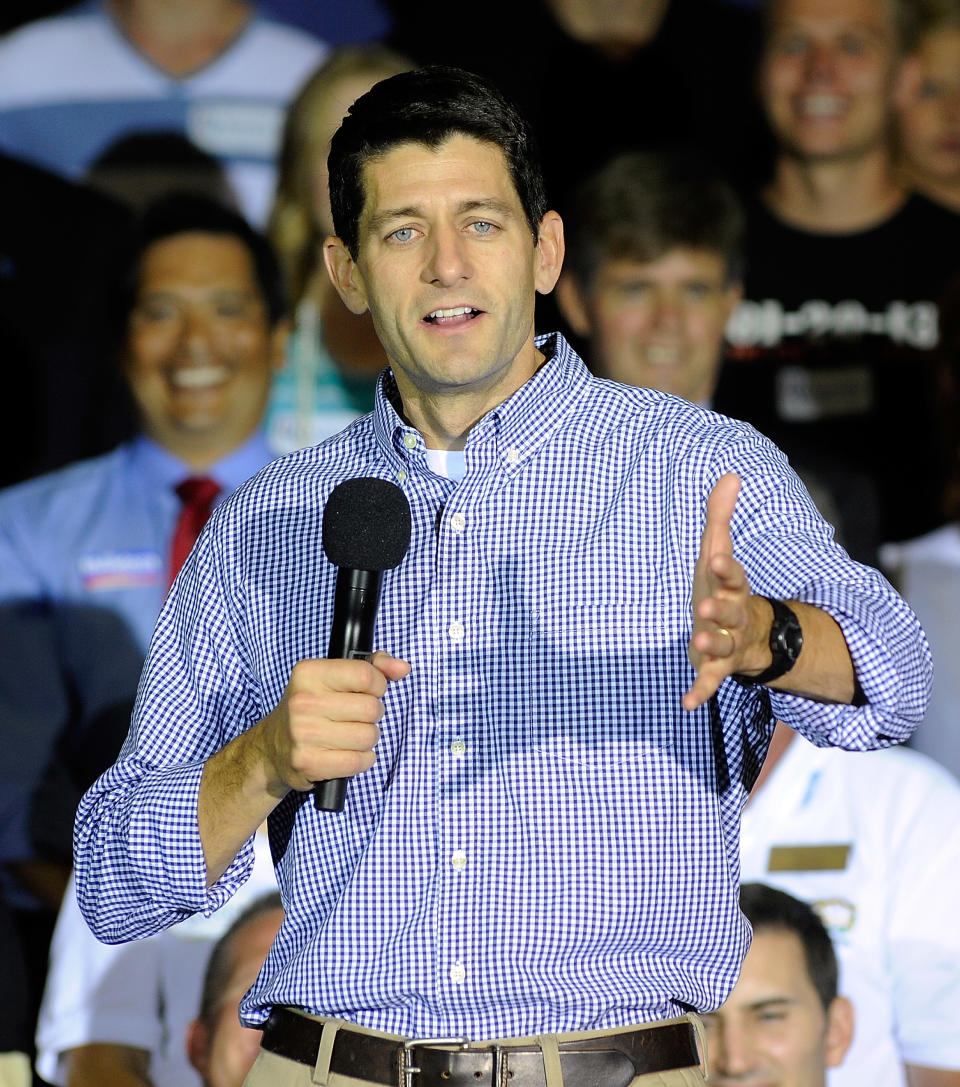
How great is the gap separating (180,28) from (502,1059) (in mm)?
3269

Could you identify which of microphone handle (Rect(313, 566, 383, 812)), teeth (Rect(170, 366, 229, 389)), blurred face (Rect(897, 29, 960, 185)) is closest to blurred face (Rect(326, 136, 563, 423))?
microphone handle (Rect(313, 566, 383, 812))

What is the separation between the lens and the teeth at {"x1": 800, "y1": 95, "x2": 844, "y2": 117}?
4.42m

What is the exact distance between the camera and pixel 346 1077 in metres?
1.73

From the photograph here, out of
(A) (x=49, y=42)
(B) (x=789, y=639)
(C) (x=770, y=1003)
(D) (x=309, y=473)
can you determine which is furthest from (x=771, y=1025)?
(A) (x=49, y=42)

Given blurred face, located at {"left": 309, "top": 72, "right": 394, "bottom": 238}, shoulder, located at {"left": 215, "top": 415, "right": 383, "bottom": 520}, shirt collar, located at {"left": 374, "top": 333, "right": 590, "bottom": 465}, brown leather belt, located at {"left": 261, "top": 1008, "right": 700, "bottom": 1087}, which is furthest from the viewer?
blurred face, located at {"left": 309, "top": 72, "right": 394, "bottom": 238}

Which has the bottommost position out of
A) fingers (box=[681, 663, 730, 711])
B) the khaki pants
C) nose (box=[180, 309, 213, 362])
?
the khaki pants

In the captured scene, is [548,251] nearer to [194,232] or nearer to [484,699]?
[484,699]

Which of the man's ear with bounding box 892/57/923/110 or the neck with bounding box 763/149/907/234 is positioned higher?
the man's ear with bounding box 892/57/923/110

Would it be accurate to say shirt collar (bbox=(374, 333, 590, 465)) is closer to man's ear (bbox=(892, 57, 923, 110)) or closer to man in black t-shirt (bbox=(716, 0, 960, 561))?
man in black t-shirt (bbox=(716, 0, 960, 561))

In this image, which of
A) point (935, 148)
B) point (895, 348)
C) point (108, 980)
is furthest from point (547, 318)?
point (108, 980)

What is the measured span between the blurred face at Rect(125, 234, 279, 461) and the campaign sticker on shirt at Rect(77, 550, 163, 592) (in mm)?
329

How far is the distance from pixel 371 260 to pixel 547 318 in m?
2.34

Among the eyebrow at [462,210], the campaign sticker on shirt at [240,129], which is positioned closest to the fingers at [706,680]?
the eyebrow at [462,210]

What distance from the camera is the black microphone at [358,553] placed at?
60.7 inches
